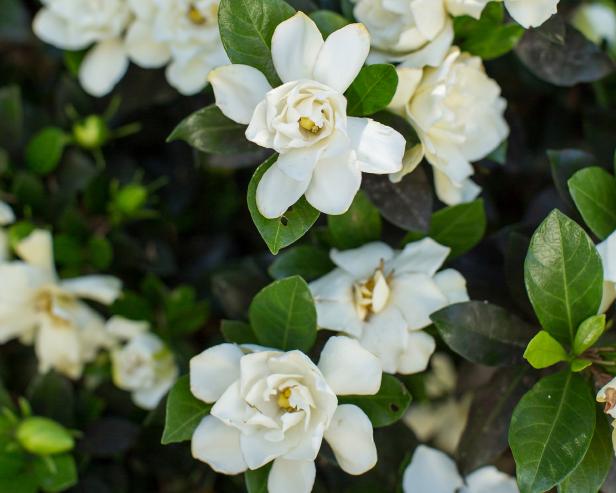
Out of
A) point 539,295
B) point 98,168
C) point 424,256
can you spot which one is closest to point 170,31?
point 98,168

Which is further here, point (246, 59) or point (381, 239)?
point (381, 239)

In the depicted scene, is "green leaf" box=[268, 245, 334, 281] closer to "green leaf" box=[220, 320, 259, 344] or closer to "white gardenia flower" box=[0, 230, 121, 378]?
"green leaf" box=[220, 320, 259, 344]

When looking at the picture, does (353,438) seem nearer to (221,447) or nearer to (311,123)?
(221,447)

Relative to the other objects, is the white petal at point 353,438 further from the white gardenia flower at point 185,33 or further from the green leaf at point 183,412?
the white gardenia flower at point 185,33

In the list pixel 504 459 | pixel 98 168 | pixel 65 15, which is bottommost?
pixel 504 459

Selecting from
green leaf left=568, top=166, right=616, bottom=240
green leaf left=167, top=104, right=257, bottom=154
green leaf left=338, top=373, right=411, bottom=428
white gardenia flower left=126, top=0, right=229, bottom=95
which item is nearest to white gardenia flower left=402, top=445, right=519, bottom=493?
green leaf left=338, top=373, right=411, bottom=428

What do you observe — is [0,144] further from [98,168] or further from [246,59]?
[246,59]
